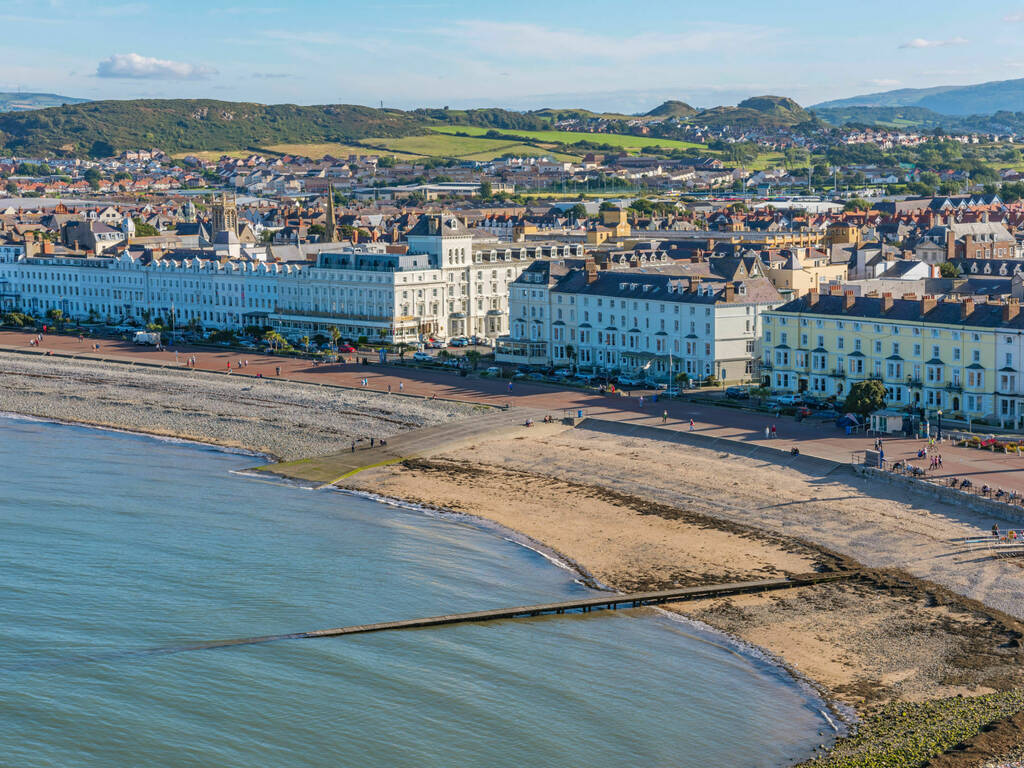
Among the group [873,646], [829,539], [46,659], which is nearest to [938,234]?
[829,539]

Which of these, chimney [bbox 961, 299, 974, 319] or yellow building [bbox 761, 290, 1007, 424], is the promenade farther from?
chimney [bbox 961, 299, 974, 319]

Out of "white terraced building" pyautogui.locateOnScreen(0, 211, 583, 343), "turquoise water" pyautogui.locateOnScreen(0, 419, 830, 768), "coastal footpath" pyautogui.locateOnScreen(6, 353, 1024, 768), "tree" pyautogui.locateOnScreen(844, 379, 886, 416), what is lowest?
"turquoise water" pyautogui.locateOnScreen(0, 419, 830, 768)

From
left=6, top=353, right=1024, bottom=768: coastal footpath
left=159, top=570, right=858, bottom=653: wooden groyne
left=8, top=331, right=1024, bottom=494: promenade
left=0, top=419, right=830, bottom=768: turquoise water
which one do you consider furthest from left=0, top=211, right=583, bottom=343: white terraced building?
left=159, top=570, right=858, bottom=653: wooden groyne

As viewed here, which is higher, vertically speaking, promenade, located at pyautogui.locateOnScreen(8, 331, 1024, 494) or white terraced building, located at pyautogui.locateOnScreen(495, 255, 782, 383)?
white terraced building, located at pyautogui.locateOnScreen(495, 255, 782, 383)

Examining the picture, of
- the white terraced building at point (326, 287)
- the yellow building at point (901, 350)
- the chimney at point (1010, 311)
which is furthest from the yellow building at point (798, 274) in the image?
the chimney at point (1010, 311)

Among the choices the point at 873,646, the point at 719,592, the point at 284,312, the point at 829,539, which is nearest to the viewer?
the point at 873,646

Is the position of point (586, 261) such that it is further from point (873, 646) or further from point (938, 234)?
point (873, 646)

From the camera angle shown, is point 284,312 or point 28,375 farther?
point 284,312
